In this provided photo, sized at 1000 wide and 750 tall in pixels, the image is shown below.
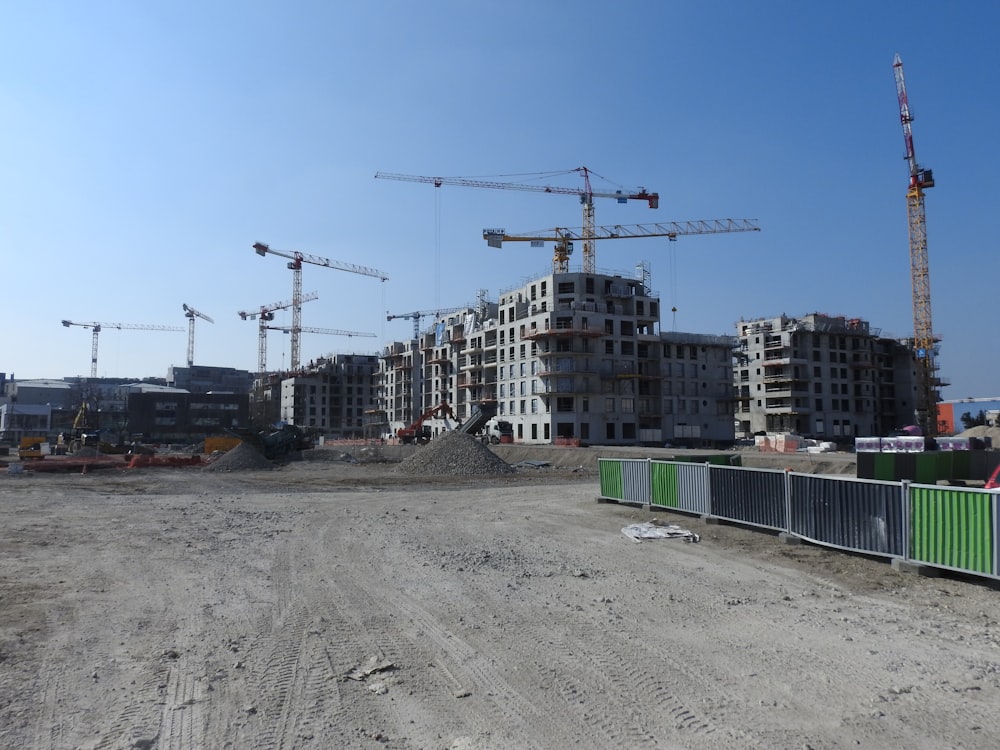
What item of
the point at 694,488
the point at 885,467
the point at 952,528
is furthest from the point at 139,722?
the point at 885,467

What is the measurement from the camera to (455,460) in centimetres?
4612

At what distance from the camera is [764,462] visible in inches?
1746

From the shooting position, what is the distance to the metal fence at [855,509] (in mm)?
10164

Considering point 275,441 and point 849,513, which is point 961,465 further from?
point 275,441

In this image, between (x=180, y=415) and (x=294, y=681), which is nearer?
(x=294, y=681)

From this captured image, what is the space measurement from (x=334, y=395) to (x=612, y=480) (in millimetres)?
144650

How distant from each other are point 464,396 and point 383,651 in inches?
4036

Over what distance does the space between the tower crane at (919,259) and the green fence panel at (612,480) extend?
91.3 m

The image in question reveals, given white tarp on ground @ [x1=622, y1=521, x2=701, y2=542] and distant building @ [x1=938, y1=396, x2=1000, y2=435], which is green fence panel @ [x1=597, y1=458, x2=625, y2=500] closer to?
white tarp on ground @ [x1=622, y1=521, x2=701, y2=542]

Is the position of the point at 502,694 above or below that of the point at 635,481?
below

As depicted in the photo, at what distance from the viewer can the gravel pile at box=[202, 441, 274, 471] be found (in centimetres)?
4940

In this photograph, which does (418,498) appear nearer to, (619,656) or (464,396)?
(619,656)

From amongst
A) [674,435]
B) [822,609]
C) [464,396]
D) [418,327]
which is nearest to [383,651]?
[822,609]

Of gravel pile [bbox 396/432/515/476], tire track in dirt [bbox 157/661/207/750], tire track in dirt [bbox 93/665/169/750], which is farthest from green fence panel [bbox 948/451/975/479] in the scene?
tire track in dirt [bbox 93/665/169/750]
